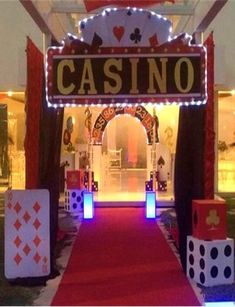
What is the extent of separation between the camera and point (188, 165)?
19.8ft

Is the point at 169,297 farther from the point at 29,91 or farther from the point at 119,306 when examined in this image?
the point at 29,91

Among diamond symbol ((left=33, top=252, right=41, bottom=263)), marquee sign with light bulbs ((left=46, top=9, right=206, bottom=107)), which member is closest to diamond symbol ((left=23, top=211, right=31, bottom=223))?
diamond symbol ((left=33, top=252, right=41, bottom=263))

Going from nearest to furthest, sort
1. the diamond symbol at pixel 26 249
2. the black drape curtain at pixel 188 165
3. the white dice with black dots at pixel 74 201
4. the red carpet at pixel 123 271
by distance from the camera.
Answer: the red carpet at pixel 123 271 < the diamond symbol at pixel 26 249 < the black drape curtain at pixel 188 165 < the white dice with black dots at pixel 74 201

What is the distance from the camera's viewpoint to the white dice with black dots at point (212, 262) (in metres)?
5.56

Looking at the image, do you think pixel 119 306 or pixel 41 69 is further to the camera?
pixel 41 69

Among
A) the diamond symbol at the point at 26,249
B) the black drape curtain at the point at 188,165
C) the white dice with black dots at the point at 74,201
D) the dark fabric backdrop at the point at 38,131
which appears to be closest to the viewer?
the diamond symbol at the point at 26,249

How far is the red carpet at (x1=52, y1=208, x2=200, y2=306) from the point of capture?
505cm

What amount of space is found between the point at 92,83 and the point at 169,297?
7.31 feet

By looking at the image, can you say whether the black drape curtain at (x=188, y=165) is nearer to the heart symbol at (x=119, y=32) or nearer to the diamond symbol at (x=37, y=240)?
the heart symbol at (x=119, y=32)

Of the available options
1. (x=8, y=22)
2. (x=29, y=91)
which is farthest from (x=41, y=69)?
(x=8, y=22)

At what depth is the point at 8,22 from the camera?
544 inches

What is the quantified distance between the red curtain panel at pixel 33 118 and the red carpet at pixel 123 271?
116cm

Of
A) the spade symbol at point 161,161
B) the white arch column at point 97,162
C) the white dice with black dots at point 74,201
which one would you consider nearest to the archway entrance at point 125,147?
the white arch column at point 97,162

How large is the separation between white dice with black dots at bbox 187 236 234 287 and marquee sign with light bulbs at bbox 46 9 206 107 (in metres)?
1.45
